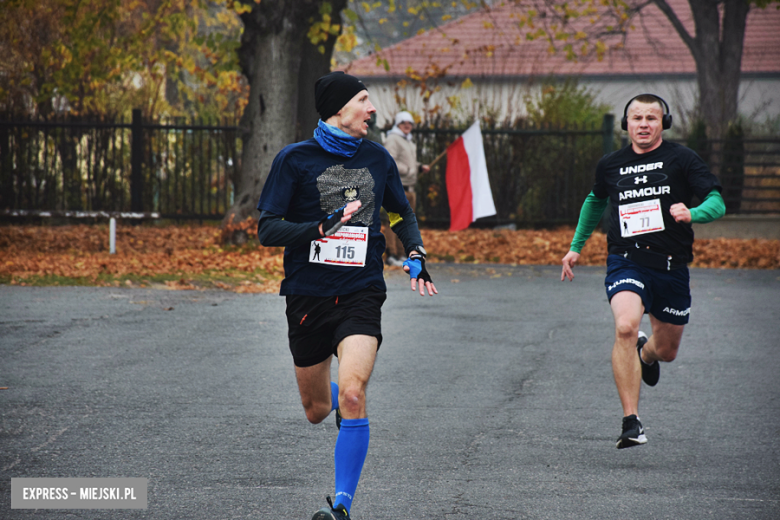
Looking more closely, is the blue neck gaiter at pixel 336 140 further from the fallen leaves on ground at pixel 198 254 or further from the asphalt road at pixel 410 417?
the fallen leaves on ground at pixel 198 254

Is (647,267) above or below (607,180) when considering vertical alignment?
below

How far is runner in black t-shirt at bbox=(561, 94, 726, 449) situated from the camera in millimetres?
5277

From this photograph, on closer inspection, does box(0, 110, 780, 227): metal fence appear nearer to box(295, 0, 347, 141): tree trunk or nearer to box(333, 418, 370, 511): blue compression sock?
box(295, 0, 347, 141): tree trunk

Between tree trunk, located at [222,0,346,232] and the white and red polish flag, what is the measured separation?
2788 mm

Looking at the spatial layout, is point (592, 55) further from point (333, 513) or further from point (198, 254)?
point (333, 513)

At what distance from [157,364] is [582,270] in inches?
336

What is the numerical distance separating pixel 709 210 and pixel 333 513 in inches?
108

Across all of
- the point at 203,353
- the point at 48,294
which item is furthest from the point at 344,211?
the point at 48,294

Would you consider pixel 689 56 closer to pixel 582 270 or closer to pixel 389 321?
pixel 582 270

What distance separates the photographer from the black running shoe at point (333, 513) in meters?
3.54

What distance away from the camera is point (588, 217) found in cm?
604

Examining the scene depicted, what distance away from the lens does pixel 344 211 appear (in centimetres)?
400

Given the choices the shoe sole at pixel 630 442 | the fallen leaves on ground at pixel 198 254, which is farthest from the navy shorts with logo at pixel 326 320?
the fallen leaves on ground at pixel 198 254

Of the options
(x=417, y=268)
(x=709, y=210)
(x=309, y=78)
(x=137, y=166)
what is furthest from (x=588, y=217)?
(x=137, y=166)
